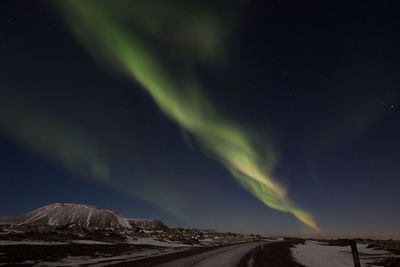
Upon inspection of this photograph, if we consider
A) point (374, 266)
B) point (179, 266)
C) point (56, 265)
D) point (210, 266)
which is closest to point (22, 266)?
point (56, 265)

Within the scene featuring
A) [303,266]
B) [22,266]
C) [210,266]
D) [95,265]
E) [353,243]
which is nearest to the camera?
[353,243]

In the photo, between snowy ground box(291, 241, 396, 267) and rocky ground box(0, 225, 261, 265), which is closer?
rocky ground box(0, 225, 261, 265)

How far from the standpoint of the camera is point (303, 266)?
14.2 m

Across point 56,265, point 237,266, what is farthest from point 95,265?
point 237,266

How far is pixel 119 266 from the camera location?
39.7 ft

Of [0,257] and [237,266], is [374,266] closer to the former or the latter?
[237,266]

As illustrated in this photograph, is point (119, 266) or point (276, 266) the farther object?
point (276, 266)

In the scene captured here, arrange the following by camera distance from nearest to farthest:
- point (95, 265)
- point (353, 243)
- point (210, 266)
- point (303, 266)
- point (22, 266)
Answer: point (353, 243), point (22, 266), point (95, 265), point (210, 266), point (303, 266)

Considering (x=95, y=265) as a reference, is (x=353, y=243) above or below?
above

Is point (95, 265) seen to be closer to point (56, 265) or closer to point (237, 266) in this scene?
point (56, 265)

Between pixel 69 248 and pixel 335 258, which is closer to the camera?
pixel 335 258

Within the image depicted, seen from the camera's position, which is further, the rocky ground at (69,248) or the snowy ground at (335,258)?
the snowy ground at (335,258)

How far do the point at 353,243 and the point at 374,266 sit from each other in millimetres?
11016

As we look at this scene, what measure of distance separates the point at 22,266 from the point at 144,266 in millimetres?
6270
